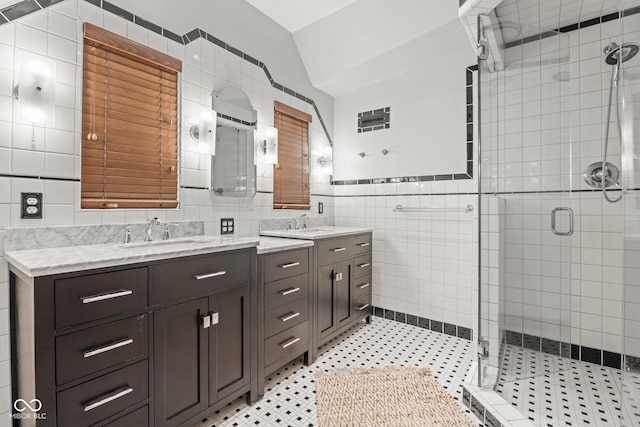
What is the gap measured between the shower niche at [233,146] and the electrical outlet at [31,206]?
3.18 feet

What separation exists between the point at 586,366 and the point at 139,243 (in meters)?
3.14

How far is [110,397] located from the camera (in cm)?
119

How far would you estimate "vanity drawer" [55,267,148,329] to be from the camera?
1082 mm

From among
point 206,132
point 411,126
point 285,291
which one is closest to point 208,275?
point 285,291

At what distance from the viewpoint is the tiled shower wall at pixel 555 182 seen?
2.00m

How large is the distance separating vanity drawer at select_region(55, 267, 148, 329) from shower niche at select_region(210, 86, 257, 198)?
110 centimetres

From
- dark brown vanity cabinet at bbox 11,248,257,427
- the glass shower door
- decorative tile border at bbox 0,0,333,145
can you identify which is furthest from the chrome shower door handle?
decorative tile border at bbox 0,0,333,145

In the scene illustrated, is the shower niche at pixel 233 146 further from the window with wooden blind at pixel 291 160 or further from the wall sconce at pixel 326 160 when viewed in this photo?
the wall sconce at pixel 326 160

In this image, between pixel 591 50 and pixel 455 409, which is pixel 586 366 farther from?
pixel 591 50

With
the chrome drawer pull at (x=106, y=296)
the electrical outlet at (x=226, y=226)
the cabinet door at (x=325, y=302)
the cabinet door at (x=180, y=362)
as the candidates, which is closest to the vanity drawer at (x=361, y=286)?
the cabinet door at (x=325, y=302)

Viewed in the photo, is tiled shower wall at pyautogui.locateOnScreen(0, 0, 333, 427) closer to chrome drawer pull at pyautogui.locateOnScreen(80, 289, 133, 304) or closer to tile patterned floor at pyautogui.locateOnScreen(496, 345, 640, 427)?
chrome drawer pull at pyautogui.locateOnScreen(80, 289, 133, 304)

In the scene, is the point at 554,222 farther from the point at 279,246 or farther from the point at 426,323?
the point at 279,246

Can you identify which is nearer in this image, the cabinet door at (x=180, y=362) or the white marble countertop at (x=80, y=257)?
the white marble countertop at (x=80, y=257)

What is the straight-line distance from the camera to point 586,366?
2213mm
